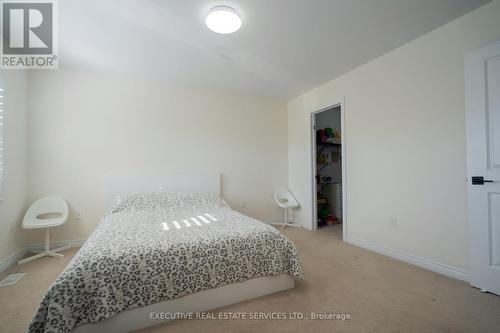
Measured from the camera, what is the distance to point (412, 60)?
8.29ft

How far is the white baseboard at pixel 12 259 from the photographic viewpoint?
7.80 ft

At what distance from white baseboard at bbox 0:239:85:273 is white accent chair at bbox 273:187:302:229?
10.9 ft

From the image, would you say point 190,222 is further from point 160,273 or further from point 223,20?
point 223,20

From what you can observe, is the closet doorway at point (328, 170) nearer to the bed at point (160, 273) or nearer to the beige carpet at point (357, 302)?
the beige carpet at point (357, 302)

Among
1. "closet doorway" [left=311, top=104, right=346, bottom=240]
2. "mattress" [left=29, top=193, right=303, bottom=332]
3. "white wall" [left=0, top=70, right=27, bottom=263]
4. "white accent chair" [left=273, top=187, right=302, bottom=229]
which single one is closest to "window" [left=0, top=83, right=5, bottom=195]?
"white wall" [left=0, top=70, right=27, bottom=263]

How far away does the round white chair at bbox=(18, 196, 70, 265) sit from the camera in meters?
2.65

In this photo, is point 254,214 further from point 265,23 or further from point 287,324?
point 265,23

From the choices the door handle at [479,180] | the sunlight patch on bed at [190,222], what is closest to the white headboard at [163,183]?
the sunlight patch on bed at [190,222]

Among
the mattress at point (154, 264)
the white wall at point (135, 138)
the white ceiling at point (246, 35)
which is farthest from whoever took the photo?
the white wall at point (135, 138)

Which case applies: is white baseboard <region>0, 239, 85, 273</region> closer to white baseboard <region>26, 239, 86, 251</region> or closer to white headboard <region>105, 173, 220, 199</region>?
white baseboard <region>26, 239, 86, 251</region>

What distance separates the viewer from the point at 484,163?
192 cm

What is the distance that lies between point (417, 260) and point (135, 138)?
4.18m

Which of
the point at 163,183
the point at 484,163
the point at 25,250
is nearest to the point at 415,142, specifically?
the point at 484,163

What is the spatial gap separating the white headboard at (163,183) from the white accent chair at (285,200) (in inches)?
50.4
